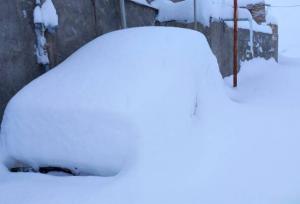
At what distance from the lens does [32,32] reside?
16.1ft

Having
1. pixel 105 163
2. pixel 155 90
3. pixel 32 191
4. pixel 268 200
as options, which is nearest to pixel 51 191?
pixel 32 191

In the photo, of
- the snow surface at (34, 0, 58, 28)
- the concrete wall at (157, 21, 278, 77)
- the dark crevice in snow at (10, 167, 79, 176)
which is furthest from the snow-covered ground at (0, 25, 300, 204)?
the concrete wall at (157, 21, 278, 77)

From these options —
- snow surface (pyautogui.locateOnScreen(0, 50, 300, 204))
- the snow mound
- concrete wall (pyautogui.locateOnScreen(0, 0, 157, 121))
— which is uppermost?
concrete wall (pyautogui.locateOnScreen(0, 0, 157, 121))

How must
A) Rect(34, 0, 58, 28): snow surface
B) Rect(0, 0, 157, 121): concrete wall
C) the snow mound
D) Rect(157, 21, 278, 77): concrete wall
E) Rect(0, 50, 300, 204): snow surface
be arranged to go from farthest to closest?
Rect(157, 21, 278, 77): concrete wall, Rect(34, 0, 58, 28): snow surface, Rect(0, 0, 157, 121): concrete wall, the snow mound, Rect(0, 50, 300, 204): snow surface

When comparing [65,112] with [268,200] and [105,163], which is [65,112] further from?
[268,200]

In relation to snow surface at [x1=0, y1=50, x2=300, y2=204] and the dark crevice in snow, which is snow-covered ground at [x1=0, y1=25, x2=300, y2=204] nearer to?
snow surface at [x1=0, y1=50, x2=300, y2=204]

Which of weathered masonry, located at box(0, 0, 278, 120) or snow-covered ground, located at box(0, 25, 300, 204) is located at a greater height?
weathered masonry, located at box(0, 0, 278, 120)

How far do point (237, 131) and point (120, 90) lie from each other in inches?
79.8

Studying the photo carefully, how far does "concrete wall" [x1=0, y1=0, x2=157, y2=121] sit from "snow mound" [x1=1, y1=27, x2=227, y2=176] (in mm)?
1032

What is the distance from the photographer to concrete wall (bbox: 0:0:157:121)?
4477mm

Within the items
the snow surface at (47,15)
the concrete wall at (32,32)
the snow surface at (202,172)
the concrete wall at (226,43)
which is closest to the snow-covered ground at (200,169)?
the snow surface at (202,172)

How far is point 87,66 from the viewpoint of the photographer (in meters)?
3.69

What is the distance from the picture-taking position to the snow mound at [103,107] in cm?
294

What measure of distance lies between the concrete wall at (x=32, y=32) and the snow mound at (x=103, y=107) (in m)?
1.03
